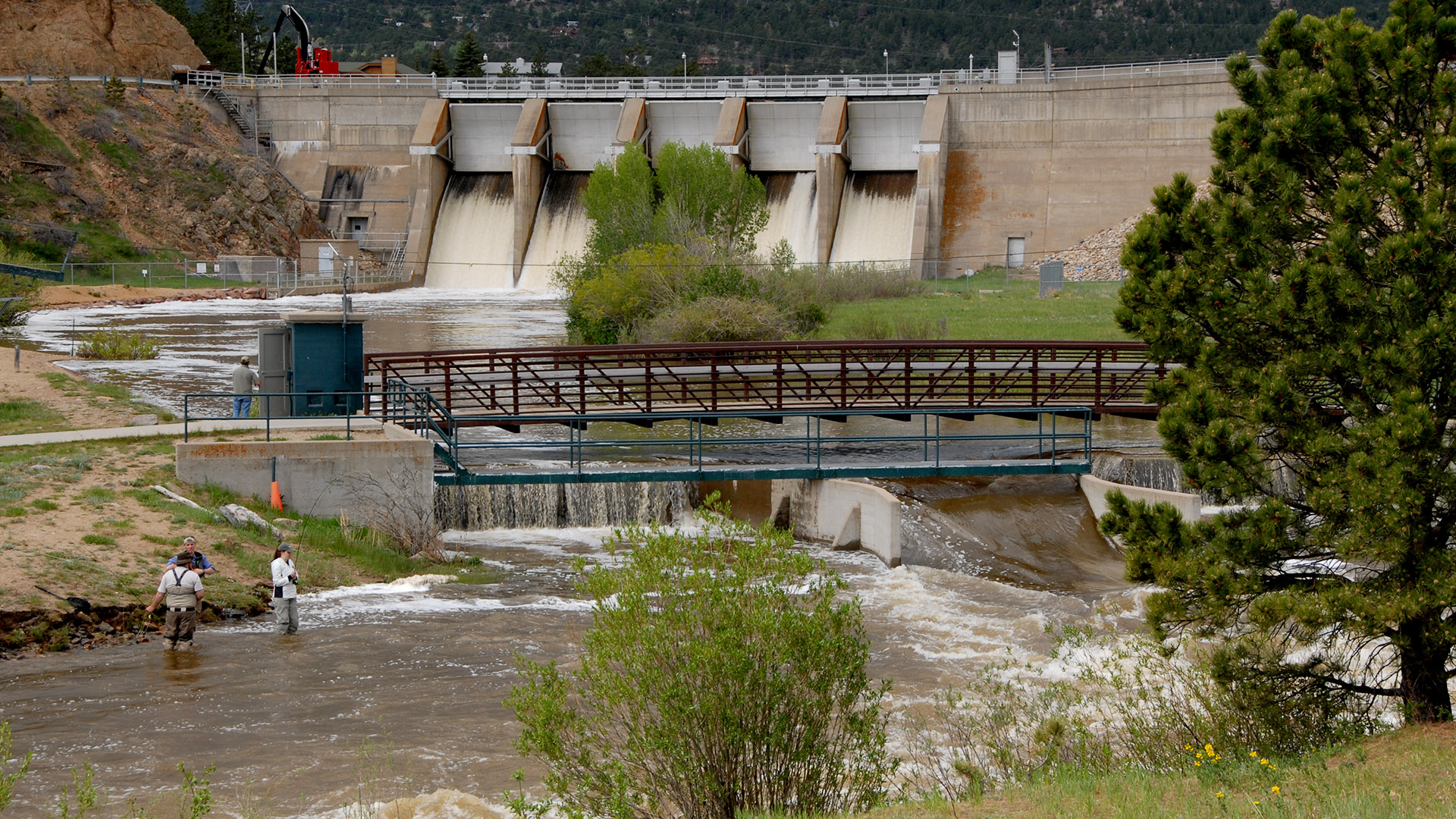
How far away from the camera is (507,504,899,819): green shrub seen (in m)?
9.02

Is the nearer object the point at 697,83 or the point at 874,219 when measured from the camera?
the point at 874,219

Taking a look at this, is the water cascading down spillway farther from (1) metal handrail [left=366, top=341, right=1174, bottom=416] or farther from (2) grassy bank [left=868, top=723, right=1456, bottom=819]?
(2) grassy bank [left=868, top=723, right=1456, bottom=819]

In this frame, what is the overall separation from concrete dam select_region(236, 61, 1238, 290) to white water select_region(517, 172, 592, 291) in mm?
103

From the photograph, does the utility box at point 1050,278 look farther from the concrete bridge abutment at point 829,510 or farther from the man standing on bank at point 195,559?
the man standing on bank at point 195,559

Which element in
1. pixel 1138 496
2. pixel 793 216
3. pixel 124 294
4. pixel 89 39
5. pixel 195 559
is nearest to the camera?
pixel 195 559

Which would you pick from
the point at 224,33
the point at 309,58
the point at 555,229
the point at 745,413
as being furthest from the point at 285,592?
the point at 224,33

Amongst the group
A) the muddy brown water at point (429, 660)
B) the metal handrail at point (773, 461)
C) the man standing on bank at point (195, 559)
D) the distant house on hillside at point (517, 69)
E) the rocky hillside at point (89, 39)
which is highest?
the distant house on hillside at point (517, 69)

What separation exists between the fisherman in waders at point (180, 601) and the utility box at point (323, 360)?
23.0 ft

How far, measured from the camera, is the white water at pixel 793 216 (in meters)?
61.6

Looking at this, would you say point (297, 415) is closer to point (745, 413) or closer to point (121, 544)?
point (121, 544)

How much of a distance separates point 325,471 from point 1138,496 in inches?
481

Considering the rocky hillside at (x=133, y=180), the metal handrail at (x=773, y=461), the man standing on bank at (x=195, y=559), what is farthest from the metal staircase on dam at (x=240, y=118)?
the man standing on bank at (x=195, y=559)

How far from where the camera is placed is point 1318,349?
10.1 meters

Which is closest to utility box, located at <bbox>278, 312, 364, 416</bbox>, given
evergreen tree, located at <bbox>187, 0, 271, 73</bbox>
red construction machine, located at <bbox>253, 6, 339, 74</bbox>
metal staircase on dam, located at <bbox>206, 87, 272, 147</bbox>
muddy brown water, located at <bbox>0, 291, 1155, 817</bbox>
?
muddy brown water, located at <bbox>0, 291, 1155, 817</bbox>
